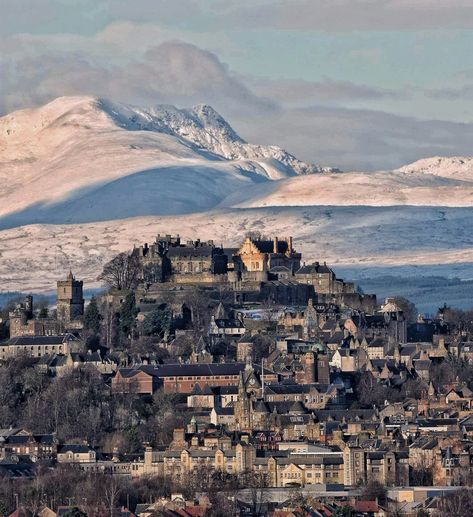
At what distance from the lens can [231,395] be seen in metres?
114

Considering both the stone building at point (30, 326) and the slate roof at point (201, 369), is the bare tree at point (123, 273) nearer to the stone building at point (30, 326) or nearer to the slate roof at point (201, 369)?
the stone building at point (30, 326)

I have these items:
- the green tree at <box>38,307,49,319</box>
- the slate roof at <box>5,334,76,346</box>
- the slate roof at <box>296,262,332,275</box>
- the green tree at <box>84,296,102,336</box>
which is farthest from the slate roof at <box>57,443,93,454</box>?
the slate roof at <box>296,262,332,275</box>

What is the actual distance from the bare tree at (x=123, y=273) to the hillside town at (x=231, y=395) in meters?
0.14

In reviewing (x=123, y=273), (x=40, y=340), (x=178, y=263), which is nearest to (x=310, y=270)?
(x=178, y=263)

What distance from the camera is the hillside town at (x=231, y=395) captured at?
91.1 metres

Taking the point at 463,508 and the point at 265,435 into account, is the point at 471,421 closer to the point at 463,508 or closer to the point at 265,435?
the point at 265,435

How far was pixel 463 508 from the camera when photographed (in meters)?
84.1

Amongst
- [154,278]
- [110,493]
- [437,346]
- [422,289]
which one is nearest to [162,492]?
[110,493]

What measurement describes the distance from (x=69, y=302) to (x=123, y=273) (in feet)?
22.8

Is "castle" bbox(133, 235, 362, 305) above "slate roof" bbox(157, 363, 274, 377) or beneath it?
above

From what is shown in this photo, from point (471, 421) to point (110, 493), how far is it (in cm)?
2246

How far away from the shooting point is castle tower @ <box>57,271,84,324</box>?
13262 centimetres

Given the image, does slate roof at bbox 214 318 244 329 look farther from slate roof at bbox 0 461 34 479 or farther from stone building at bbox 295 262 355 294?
slate roof at bbox 0 461 34 479

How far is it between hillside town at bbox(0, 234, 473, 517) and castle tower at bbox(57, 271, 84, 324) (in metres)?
0.11
